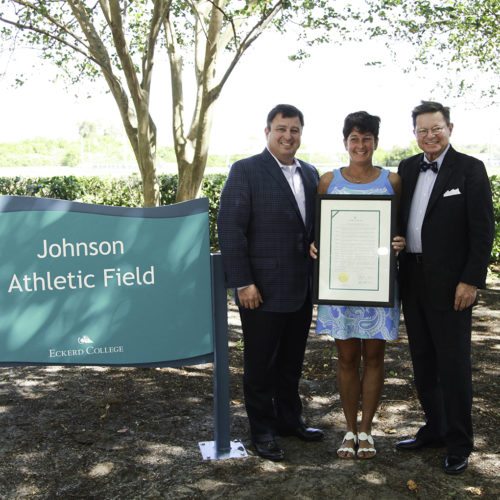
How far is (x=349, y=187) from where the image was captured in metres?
3.75

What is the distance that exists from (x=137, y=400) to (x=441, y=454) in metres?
2.24

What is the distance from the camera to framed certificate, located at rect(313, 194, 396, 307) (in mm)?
3627

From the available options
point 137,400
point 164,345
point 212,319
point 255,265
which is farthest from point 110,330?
point 137,400

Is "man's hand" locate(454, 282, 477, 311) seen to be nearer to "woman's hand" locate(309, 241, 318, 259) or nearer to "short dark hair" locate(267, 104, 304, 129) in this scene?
"woman's hand" locate(309, 241, 318, 259)

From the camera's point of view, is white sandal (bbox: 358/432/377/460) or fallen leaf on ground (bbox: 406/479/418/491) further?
white sandal (bbox: 358/432/377/460)

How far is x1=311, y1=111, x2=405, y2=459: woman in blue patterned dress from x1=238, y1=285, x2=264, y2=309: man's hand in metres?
0.38

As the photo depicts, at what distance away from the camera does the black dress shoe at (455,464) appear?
12.2 ft

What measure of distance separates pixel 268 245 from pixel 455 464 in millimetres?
1627

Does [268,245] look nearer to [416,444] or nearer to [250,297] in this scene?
[250,297]

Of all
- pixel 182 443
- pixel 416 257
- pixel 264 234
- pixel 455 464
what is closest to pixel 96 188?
pixel 182 443

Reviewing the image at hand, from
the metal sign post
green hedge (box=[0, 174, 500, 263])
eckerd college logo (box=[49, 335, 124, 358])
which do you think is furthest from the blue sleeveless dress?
green hedge (box=[0, 174, 500, 263])

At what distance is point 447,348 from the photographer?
12.2 feet

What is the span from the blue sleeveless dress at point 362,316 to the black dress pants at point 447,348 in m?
0.14

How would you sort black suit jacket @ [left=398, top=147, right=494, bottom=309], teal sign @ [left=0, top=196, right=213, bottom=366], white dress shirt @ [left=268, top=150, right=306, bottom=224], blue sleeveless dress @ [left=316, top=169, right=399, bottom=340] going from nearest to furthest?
black suit jacket @ [left=398, top=147, right=494, bottom=309] < teal sign @ [left=0, top=196, right=213, bottom=366] < blue sleeveless dress @ [left=316, top=169, right=399, bottom=340] < white dress shirt @ [left=268, top=150, right=306, bottom=224]
